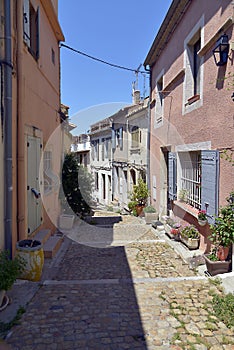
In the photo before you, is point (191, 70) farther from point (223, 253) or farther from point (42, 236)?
point (42, 236)

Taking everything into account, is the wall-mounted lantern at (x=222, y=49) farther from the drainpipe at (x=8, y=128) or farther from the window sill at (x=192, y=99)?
the drainpipe at (x=8, y=128)

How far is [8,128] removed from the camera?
483 centimetres

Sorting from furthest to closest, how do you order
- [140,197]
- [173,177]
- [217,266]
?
[140,197] → [173,177] → [217,266]

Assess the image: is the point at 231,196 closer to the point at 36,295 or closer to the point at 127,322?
the point at 127,322

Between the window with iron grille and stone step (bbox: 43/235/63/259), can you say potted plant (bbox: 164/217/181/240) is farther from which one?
stone step (bbox: 43/235/63/259)

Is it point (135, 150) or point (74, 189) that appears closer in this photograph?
point (74, 189)

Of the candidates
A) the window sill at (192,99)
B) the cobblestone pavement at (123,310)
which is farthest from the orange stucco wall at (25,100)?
the window sill at (192,99)

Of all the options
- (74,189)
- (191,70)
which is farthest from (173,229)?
(74,189)

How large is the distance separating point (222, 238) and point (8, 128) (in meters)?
4.12

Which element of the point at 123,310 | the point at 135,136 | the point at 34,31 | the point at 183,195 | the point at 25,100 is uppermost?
the point at 34,31

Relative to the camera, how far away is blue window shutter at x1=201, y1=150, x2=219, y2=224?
5.68 metres

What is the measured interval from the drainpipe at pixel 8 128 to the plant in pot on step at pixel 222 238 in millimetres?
3645

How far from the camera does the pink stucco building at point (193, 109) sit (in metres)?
5.39

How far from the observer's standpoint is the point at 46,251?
6.43 metres
